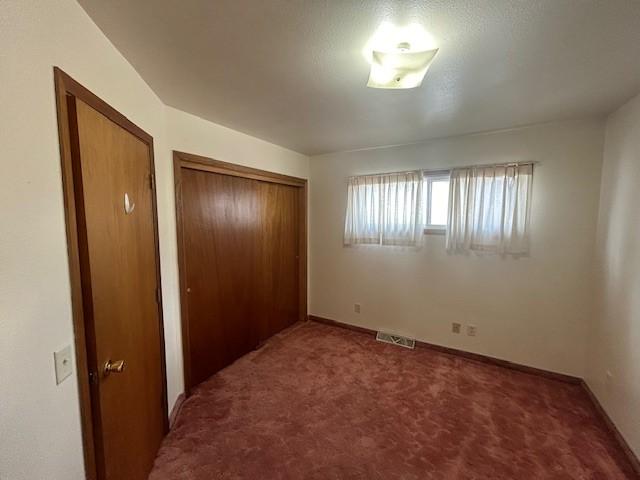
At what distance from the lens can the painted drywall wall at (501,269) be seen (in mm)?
2363

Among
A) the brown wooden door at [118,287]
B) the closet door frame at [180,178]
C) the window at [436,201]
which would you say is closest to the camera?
the brown wooden door at [118,287]

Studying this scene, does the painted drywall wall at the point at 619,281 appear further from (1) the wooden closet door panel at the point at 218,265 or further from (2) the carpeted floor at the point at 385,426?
(1) the wooden closet door panel at the point at 218,265

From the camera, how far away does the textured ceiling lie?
108 centimetres

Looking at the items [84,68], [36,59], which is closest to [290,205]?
[84,68]

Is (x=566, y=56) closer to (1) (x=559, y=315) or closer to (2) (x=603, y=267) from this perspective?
(2) (x=603, y=267)

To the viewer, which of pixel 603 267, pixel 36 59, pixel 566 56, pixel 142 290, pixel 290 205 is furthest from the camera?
pixel 290 205

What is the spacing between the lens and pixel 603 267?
2170 mm

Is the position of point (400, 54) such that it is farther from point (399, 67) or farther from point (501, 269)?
point (501, 269)

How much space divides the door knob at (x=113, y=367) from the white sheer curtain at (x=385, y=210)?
263 centimetres

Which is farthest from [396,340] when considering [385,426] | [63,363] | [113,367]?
[63,363]

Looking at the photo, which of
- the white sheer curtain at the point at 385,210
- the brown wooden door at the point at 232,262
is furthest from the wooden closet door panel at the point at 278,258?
the white sheer curtain at the point at 385,210

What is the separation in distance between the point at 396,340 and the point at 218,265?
85.3 inches

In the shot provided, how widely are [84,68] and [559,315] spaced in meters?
3.62

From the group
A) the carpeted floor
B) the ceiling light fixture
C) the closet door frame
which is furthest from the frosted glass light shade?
the carpeted floor
